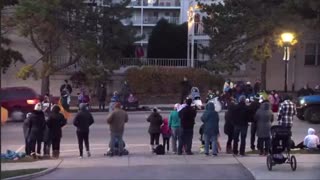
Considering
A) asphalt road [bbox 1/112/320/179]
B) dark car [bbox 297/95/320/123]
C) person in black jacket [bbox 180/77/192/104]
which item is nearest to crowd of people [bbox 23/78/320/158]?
asphalt road [bbox 1/112/320/179]

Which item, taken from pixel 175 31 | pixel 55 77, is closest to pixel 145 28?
pixel 175 31

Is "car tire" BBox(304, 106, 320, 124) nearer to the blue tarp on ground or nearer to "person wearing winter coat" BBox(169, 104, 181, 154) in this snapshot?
"person wearing winter coat" BBox(169, 104, 181, 154)

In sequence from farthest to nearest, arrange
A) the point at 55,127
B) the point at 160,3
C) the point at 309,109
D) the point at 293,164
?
the point at 160,3 → the point at 309,109 → the point at 55,127 → the point at 293,164

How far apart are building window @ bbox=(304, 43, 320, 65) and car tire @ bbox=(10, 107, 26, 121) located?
2431cm

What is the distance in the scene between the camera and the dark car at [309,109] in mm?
27234

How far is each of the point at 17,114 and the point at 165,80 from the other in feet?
47.2

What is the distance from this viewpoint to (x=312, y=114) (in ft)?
89.6

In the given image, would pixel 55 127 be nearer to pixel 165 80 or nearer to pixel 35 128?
pixel 35 128

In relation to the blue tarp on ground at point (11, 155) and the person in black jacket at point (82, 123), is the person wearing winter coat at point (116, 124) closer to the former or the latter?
the person in black jacket at point (82, 123)

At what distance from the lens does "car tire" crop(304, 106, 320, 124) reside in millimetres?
27125

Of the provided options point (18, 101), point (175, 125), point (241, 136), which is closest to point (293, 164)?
point (241, 136)

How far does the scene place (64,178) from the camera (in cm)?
1372

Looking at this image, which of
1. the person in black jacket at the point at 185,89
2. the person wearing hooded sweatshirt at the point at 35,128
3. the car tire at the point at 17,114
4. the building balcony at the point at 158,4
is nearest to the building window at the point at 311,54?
the person in black jacket at the point at 185,89

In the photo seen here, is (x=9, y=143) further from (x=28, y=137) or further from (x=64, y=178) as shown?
(x=64, y=178)
